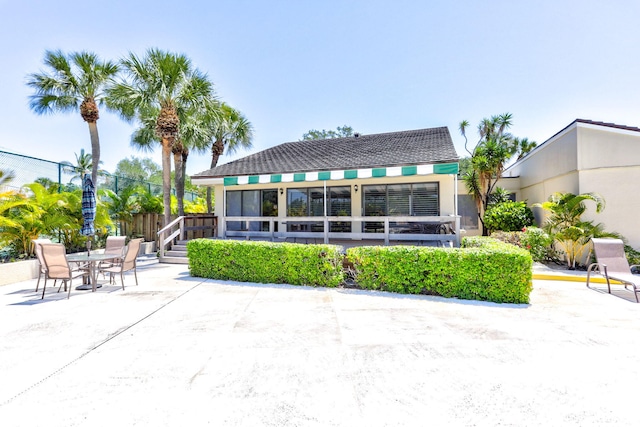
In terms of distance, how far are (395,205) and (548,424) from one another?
1050 centimetres

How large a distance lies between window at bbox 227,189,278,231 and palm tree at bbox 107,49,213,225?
3.13 meters

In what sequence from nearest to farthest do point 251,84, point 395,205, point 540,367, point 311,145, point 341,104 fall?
1. point 540,367
2. point 395,205
3. point 311,145
4. point 251,84
5. point 341,104

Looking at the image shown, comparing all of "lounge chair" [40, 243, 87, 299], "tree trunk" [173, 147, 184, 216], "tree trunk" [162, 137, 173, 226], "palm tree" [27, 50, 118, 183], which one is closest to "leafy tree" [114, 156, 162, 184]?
"tree trunk" [173, 147, 184, 216]

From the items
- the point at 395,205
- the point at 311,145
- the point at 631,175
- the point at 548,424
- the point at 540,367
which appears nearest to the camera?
the point at 548,424

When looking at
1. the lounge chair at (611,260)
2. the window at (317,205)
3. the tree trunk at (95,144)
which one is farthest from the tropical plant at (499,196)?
the tree trunk at (95,144)

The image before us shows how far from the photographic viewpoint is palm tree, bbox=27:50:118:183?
13859 mm

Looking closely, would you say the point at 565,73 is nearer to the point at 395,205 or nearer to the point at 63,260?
the point at 395,205

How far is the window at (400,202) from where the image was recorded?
40.4 feet

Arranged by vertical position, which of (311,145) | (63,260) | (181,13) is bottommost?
(63,260)

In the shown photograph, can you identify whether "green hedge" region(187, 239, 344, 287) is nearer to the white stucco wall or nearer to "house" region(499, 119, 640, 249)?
the white stucco wall

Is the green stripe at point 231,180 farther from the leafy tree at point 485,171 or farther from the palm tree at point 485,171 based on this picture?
the palm tree at point 485,171

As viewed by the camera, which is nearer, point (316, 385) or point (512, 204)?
point (316, 385)

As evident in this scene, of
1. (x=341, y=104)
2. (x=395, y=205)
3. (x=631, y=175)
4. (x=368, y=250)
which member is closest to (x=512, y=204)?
(x=631, y=175)

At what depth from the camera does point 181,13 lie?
13258 mm
